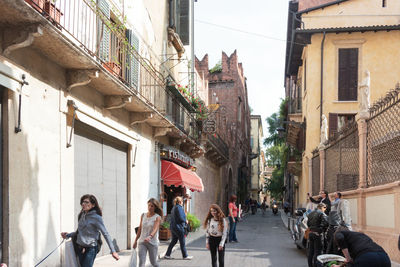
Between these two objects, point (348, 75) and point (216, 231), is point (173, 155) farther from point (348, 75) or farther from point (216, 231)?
point (348, 75)

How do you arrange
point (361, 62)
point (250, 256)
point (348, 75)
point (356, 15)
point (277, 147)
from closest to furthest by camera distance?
point (250, 256) → point (361, 62) → point (348, 75) → point (356, 15) → point (277, 147)

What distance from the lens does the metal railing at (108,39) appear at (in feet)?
31.3

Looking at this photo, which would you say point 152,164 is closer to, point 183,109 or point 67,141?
point 183,109

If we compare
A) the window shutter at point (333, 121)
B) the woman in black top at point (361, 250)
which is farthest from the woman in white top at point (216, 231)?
the window shutter at point (333, 121)

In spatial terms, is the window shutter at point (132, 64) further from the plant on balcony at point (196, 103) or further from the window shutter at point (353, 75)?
the window shutter at point (353, 75)

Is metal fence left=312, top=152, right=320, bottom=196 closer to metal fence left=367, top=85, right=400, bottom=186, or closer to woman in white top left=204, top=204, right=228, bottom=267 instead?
metal fence left=367, top=85, right=400, bottom=186

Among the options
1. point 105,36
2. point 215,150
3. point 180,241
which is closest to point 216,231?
point 180,241

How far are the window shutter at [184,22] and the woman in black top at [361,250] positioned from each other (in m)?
16.9

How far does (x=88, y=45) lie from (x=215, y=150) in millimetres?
22451

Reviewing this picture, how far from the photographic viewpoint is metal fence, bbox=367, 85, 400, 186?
29.8 feet

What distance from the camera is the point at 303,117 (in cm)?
3053

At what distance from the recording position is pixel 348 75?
26.1 m

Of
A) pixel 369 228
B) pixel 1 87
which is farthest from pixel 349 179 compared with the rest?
pixel 1 87

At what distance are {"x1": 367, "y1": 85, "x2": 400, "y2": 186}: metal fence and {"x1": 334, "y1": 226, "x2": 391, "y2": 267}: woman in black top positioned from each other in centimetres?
309
